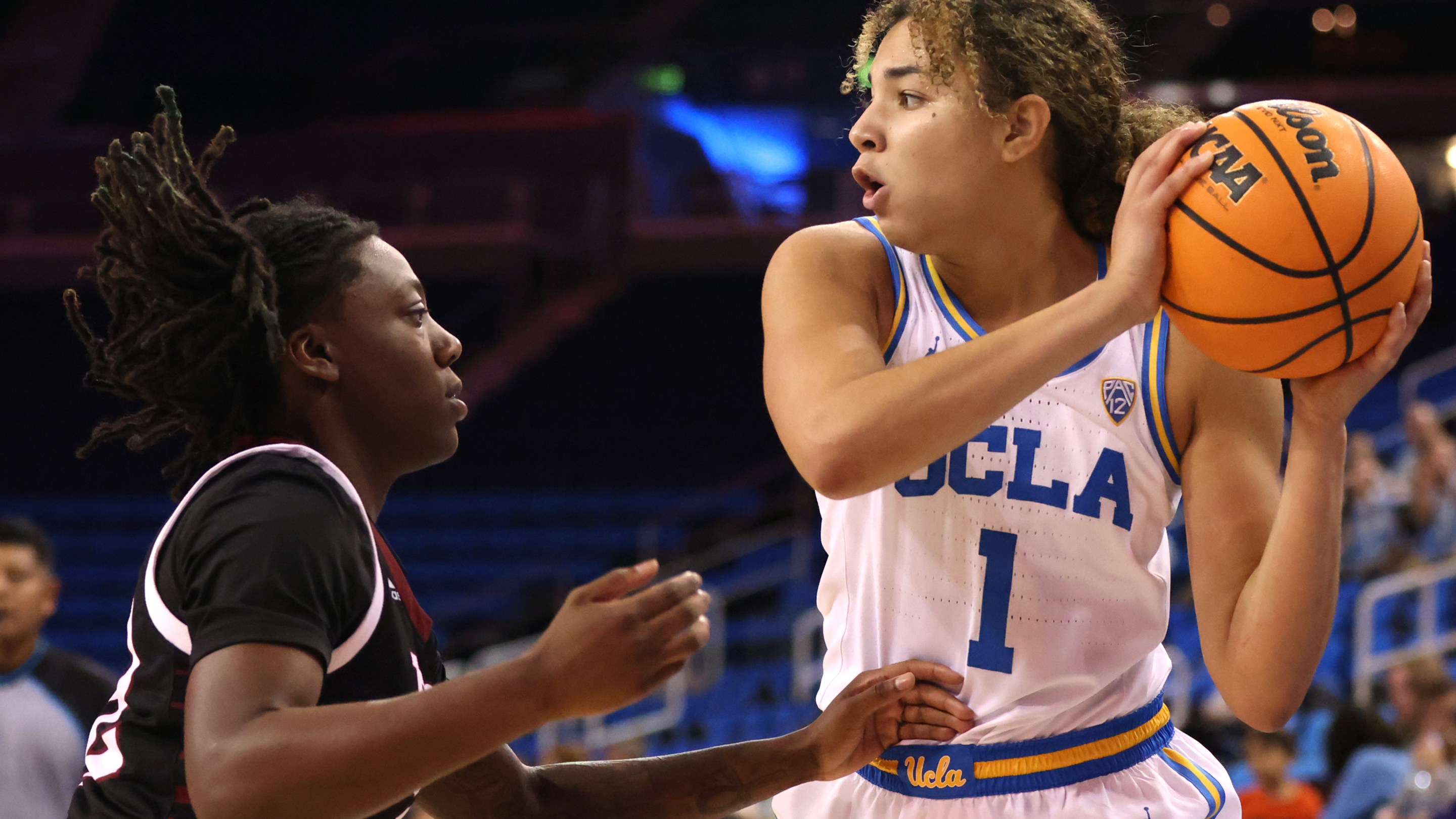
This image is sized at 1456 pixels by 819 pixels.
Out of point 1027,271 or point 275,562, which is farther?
point 1027,271

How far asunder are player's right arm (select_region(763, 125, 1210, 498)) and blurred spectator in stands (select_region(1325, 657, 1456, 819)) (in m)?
4.19

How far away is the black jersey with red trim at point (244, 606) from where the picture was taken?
5.40 ft

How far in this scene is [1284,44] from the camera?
14.9m

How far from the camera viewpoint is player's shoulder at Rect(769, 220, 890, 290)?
220 cm

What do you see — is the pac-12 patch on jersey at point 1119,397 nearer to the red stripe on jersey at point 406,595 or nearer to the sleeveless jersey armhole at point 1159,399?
the sleeveless jersey armhole at point 1159,399

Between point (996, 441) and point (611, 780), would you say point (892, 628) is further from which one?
point (611, 780)

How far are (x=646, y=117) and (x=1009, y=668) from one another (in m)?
13.4

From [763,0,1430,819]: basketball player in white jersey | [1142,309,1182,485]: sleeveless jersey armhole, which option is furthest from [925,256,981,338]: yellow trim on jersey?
[1142,309,1182,485]: sleeveless jersey armhole

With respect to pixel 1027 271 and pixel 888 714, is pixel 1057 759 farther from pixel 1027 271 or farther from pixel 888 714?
pixel 1027 271

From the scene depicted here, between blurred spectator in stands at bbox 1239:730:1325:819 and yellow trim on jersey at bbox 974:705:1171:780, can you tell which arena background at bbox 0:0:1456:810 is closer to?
blurred spectator in stands at bbox 1239:730:1325:819

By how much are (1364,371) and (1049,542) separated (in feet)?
1.65

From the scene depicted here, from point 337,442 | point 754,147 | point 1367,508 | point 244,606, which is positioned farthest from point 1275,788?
point 754,147

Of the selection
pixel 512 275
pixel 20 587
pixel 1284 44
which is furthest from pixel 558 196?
pixel 20 587

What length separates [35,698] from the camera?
4.40 m
